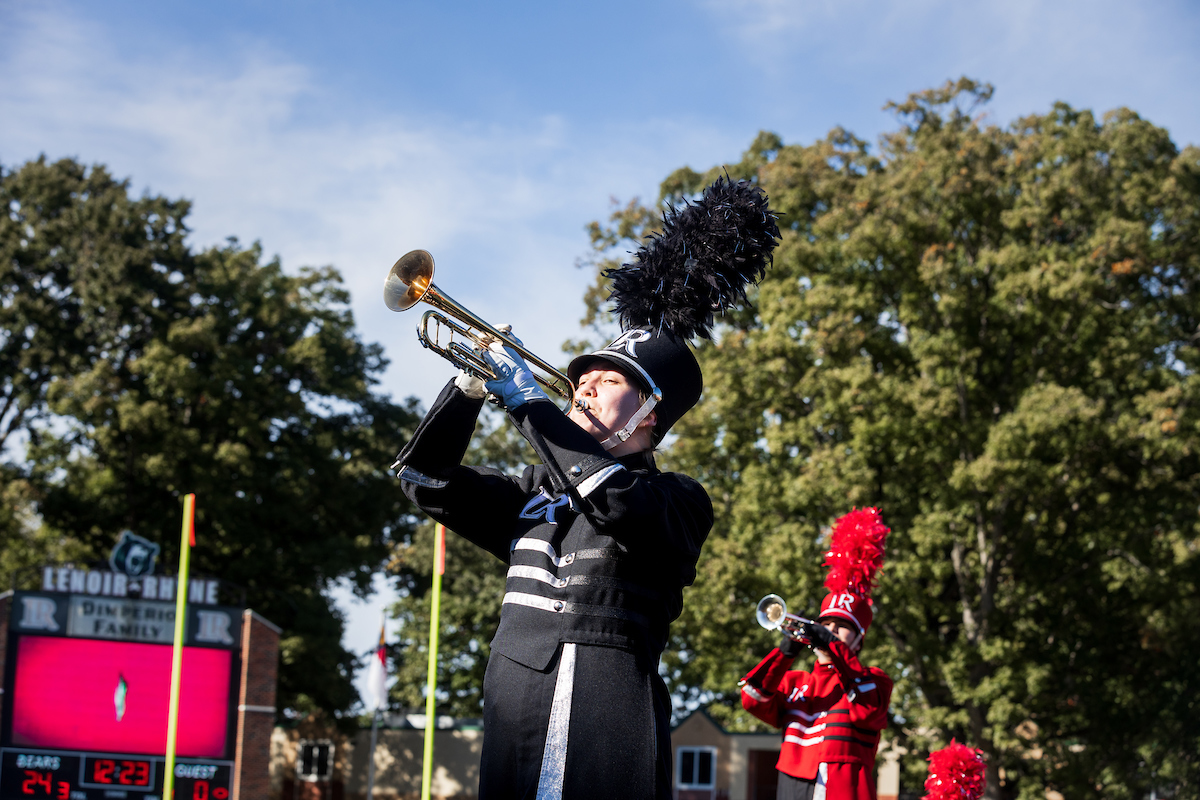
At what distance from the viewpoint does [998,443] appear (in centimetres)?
1769

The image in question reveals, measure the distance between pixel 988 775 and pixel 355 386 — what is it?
19.6 m

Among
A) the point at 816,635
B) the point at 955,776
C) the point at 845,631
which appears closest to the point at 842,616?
the point at 845,631

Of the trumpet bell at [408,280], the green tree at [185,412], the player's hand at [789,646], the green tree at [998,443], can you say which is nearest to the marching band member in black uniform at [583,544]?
the trumpet bell at [408,280]

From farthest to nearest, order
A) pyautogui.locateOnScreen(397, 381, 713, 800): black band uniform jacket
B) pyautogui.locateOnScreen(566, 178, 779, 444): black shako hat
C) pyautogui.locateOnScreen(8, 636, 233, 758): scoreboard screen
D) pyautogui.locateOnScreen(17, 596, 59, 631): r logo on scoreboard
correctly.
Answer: pyautogui.locateOnScreen(17, 596, 59, 631): r logo on scoreboard
pyautogui.locateOnScreen(8, 636, 233, 758): scoreboard screen
pyautogui.locateOnScreen(566, 178, 779, 444): black shako hat
pyautogui.locateOnScreen(397, 381, 713, 800): black band uniform jacket

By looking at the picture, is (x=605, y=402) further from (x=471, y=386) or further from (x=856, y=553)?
(x=856, y=553)

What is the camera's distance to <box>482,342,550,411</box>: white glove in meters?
2.92

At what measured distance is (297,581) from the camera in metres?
29.9

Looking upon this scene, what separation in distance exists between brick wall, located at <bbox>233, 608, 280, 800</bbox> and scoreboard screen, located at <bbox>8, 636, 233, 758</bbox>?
61cm

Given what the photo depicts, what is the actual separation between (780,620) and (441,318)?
335 centimetres

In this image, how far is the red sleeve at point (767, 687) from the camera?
639 centimetres

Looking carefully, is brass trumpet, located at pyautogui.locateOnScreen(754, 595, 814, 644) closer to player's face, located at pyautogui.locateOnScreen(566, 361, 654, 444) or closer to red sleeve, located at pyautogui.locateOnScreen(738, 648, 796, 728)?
red sleeve, located at pyautogui.locateOnScreen(738, 648, 796, 728)

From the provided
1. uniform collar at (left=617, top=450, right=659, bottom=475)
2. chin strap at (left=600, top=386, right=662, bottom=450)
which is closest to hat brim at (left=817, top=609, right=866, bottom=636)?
uniform collar at (left=617, top=450, right=659, bottom=475)

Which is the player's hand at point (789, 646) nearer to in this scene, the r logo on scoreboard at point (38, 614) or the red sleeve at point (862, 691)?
the red sleeve at point (862, 691)

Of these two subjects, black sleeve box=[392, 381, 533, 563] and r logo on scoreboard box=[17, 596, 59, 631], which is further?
r logo on scoreboard box=[17, 596, 59, 631]
